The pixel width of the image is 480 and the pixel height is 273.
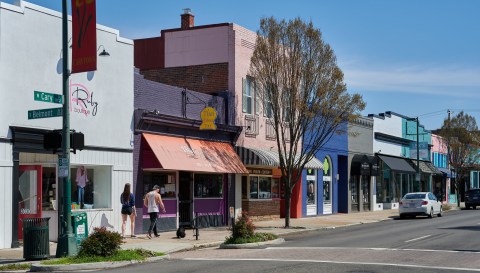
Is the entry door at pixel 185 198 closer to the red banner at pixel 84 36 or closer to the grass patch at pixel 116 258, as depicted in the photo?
the grass patch at pixel 116 258

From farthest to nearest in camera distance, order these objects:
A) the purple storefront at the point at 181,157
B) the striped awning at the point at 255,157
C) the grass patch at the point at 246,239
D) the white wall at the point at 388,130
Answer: the white wall at the point at 388,130 < the striped awning at the point at 255,157 < the purple storefront at the point at 181,157 < the grass patch at the point at 246,239

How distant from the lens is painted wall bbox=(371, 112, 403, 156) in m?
45.2

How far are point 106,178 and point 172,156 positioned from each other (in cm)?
272

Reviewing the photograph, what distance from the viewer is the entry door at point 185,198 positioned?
987 inches

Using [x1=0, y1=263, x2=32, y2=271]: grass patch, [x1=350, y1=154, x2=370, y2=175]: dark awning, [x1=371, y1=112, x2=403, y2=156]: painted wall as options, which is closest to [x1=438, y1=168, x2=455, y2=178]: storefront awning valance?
[x1=371, y1=112, x2=403, y2=156]: painted wall

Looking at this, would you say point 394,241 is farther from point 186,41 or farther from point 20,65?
point 186,41

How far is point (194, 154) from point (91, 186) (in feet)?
15.5

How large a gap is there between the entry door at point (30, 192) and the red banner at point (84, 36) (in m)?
4.37

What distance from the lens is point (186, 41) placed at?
29406mm

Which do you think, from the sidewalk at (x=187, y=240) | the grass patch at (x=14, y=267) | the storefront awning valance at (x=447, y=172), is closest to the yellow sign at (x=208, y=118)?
the sidewalk at (x=187, y=240)

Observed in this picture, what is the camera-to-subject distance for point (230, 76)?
28.1 meters

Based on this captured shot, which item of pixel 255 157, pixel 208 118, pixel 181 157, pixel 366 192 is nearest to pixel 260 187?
pixel 255 157

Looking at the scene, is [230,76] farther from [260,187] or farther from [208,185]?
[260,187]

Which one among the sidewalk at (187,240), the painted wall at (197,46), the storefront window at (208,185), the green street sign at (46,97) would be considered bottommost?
the sidewalk at (187,240)
